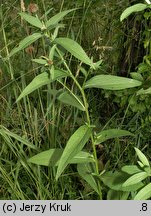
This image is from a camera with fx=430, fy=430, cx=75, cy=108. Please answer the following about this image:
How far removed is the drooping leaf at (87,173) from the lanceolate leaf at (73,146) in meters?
0.25

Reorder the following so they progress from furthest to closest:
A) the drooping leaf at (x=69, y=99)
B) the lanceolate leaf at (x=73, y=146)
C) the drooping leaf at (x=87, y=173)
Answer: the drooping leaf at (x=87, y=173), the drooping leaf at (x=69, y=99), the lanceolate leaf at (x=73, y=146)

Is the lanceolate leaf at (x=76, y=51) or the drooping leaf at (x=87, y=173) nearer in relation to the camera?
the lanceolate leaf at (x=76, y=51)

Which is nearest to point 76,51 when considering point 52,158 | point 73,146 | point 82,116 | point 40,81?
point 40,81

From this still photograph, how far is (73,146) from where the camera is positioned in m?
1.22

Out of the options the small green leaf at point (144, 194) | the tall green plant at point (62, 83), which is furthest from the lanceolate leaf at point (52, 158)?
the small green leaf at point (144, 194)

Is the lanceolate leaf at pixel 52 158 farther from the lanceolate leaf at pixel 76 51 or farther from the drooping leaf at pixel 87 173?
the lanceolate leaf at pixel 76 51

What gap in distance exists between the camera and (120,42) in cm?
232

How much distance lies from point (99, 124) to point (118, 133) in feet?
2.64

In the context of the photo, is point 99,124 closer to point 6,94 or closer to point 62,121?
point 62,121

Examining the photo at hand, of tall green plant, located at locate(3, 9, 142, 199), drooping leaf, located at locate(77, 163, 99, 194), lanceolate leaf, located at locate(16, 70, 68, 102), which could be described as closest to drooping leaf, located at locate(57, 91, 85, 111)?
tall green plant, located at locate(3, 9, 142, 199)

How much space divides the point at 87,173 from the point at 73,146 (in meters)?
0.28

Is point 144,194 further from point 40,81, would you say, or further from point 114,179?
point 40,81

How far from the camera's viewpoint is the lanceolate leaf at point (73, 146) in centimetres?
119
